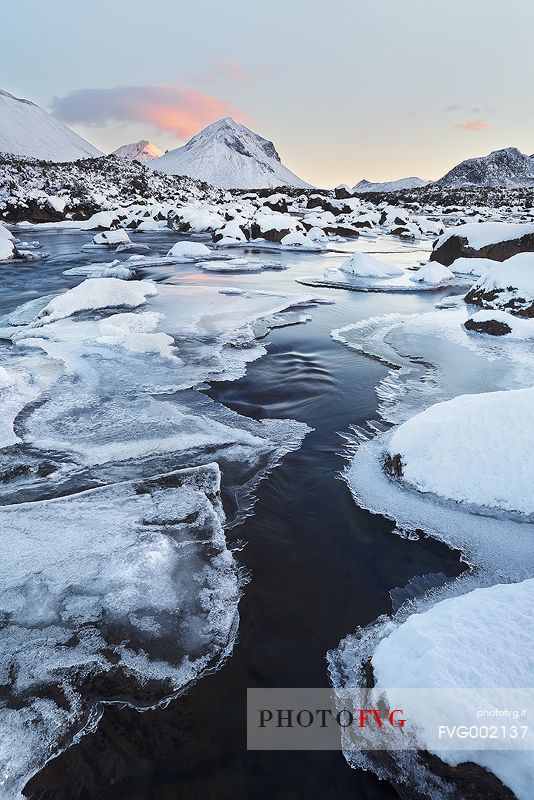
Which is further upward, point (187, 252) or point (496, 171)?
point (496, 171)

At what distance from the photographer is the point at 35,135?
104 m

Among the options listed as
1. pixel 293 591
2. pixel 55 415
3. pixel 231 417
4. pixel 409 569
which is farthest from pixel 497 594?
pixel 55 415

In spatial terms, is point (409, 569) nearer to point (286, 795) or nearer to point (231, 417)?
point (286, 795)

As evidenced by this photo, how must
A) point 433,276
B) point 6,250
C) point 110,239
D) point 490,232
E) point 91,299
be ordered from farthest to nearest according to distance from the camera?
point 110,239, point 6,250, point 490,232, point 433,276, point 91,299

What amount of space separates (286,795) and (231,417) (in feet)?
10.3

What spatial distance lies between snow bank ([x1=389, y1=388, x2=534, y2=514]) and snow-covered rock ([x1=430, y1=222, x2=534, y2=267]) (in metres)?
11.8

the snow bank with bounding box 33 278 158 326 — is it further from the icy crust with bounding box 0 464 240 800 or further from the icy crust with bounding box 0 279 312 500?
the icy crust with bounding box 0 464 240 800

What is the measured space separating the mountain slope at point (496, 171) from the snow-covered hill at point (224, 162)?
54.5m

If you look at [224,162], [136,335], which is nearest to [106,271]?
[136,335]

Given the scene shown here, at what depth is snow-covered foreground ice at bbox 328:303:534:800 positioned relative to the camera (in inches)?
65.8

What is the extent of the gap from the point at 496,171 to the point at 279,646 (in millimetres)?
122693

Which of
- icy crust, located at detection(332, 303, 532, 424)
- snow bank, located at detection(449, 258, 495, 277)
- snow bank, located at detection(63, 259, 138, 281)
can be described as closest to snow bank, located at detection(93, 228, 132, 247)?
snow bank, located at detection(63, 259, 138, 281)

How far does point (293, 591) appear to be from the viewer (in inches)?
99.5

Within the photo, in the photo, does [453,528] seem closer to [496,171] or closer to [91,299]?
[91,299]
